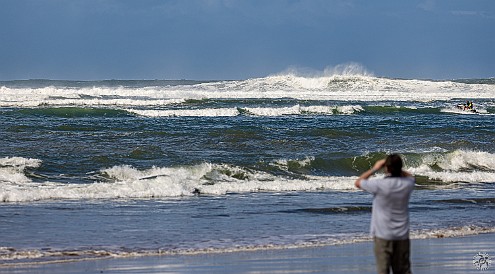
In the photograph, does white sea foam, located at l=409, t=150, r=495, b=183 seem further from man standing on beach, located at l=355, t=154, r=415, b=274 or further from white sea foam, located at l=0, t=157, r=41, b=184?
man standing on beach, located at l=355, t=154, r=415, b=274

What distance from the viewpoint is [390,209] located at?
7.00 metres

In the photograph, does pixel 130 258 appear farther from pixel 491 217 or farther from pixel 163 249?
pixel 491 217

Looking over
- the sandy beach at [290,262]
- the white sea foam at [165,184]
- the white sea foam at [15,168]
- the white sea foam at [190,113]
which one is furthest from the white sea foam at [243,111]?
the sandy beach at [290,262]

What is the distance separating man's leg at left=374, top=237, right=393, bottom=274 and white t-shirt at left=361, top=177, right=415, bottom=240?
0.15 feet

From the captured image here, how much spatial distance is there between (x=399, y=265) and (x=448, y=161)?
56.0ft

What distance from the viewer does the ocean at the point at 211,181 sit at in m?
11.9

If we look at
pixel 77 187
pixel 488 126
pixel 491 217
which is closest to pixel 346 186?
pixel 491 217

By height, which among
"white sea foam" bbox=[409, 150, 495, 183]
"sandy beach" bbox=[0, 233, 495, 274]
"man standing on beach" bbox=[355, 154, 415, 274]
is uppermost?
"white sea foam" bbox=[409, 150, 495, 183]

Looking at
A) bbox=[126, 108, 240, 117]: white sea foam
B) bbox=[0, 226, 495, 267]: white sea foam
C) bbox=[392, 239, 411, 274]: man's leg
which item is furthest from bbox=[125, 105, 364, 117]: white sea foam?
bbox=[392, 239, 411, 274]: man's leg

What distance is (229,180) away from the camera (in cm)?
1930

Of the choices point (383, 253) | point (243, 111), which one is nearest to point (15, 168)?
point (383, 253)

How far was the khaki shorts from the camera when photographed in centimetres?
704

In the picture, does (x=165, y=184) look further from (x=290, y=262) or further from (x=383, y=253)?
(x=383, y=253)

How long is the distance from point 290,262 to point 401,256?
9.62 feet
